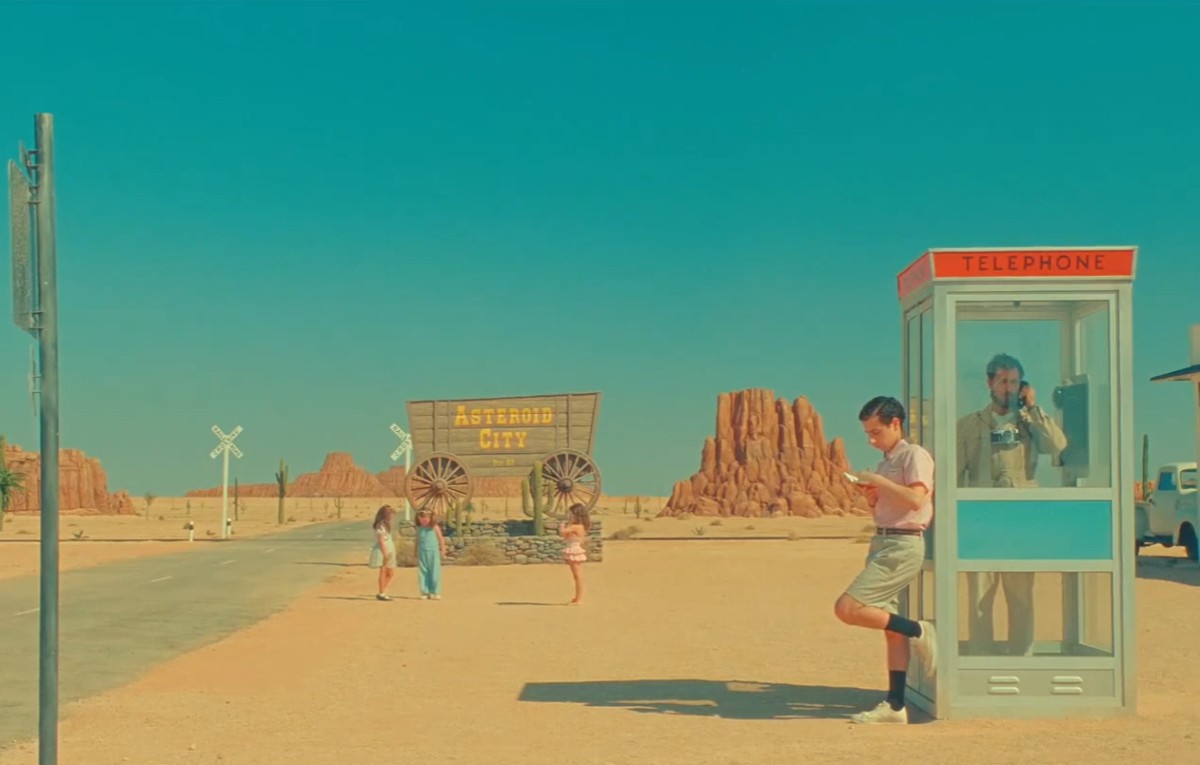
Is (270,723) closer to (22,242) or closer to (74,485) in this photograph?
(22,242)

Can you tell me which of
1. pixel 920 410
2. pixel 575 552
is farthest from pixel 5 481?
pixel 920 410

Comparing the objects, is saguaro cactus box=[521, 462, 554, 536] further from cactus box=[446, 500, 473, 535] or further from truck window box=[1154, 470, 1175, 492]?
truck window box=[1154, 470, 1175, 492]

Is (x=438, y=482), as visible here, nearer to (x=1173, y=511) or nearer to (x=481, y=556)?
(x=481, y=556)

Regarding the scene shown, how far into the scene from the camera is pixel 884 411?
988 centimetres

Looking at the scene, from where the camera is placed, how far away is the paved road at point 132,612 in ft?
42.6

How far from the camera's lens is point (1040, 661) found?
9.95 m

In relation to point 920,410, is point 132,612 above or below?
below

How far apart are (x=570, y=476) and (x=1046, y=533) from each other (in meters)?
26.7

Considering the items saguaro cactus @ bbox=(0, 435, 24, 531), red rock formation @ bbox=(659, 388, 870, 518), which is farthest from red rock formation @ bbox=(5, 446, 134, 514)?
red rock formation @ bbox=(659, 388, 870, 518)

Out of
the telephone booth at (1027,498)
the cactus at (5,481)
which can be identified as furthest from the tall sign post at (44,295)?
the cactus at (5,481)

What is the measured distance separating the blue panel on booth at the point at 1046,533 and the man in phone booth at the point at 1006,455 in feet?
1.07

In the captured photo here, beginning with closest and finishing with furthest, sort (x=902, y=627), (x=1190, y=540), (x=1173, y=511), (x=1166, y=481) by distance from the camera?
1. (x=902, y=627)
2. (x=1190, y=540)
3. (x=1173, y=511)
4. (x=1166, y=481)

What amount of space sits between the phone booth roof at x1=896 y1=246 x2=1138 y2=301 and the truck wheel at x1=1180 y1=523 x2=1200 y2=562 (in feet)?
73.7

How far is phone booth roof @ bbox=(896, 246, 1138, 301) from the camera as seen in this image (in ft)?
33.0
